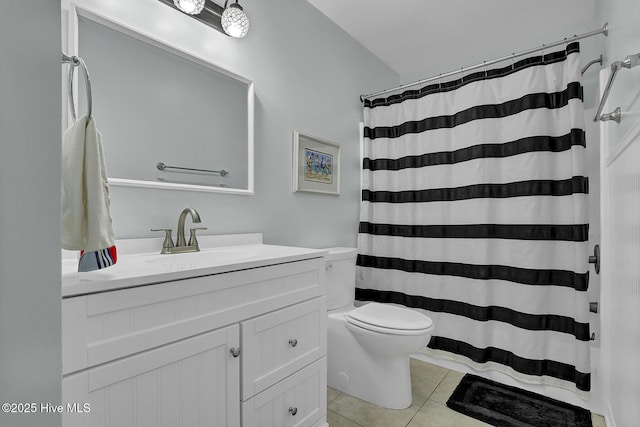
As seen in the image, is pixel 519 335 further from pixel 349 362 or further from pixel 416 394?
pixel 349 362

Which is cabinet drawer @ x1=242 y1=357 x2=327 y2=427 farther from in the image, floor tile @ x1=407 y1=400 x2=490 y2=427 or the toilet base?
floor tile @ x1=407 y1=400 x2=490 y2=427

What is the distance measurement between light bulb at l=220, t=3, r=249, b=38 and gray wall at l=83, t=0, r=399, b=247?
8 cm

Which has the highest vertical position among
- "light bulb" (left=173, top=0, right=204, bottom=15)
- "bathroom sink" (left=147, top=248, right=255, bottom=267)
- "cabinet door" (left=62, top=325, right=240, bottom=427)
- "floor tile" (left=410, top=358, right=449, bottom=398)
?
"light bulb" (left=173, top=0, right=204, bottom=15)

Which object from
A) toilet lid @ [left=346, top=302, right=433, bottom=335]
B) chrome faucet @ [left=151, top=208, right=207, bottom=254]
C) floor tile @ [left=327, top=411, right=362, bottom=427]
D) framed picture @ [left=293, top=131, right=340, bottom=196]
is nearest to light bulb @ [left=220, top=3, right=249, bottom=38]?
framed picture @ [left=293, top=131, right=340, bottom=196]

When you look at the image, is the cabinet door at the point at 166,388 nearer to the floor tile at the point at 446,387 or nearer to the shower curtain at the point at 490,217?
the floor tile at the point at 446,387

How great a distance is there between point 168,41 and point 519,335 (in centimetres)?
248

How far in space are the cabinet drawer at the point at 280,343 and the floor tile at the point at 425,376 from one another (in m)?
0.84

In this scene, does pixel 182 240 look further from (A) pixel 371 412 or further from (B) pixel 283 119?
(A) pixel 371 412

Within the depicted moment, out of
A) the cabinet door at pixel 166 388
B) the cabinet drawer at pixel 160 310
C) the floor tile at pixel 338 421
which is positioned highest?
the cabinet drawer at pixel 160 310

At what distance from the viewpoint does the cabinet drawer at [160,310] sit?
29.3 inches

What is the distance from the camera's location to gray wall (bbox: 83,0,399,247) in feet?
4.67

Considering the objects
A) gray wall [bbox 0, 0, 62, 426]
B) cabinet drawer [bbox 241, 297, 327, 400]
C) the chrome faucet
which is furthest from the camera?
the chrome faucet

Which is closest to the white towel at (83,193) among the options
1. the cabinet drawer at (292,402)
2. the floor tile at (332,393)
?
the cabinet drawer at (292,402)

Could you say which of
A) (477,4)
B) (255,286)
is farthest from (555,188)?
(255,286)
